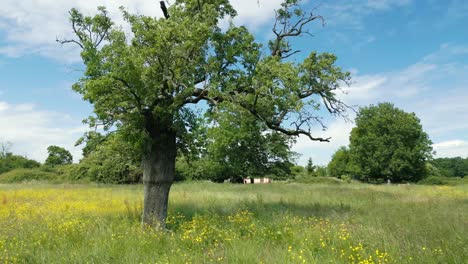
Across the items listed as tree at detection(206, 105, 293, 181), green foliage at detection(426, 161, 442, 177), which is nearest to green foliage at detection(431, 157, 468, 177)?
green foliage at detection(426, 161, 442, 177)

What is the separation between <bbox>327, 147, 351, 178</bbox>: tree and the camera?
3595 inches

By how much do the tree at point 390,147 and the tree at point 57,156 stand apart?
77.6m

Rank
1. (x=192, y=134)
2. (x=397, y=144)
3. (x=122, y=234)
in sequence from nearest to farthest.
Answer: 1. (x=122, y=234)
2. (x=192, y=134)
3. (x=397, y=144)

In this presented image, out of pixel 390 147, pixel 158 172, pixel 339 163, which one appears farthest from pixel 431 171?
pixel 158 172

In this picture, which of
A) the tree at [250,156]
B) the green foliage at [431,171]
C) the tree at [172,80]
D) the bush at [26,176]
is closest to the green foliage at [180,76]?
the tree at [172,80]

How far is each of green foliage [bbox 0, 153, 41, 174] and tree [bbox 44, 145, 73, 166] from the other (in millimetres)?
10058

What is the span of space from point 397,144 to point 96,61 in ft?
205

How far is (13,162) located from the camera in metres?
84.1

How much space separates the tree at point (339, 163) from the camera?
91312mm

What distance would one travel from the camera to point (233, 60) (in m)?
14.6

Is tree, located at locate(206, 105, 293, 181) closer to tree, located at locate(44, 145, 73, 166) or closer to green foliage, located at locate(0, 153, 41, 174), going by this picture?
green foliage, located at locate(0, 153, 41, 174)

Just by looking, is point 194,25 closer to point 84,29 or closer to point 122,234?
point 84,29

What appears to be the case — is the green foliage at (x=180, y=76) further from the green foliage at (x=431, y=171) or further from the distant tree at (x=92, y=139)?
the green foliage at (x=431, y=171)

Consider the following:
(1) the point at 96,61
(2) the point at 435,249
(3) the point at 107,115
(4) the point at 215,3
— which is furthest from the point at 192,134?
(2) the point at 435,249
